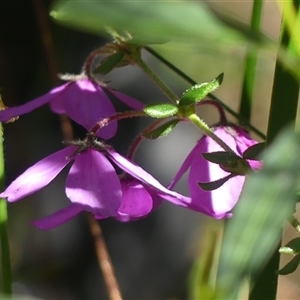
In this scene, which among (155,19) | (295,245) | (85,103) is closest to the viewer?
(155,19)

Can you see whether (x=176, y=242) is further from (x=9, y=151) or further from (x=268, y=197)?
(x=268, y=197)

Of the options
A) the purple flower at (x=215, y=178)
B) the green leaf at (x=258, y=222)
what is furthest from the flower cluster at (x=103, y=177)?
the green leaf at (x=258, y=222)

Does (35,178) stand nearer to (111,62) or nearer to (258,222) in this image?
(111,62)

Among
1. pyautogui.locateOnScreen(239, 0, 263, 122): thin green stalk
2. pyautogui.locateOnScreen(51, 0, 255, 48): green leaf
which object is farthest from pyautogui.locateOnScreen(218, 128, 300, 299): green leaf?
pyautogui.locateOnScreen(239, 0, 263, 122): thin green stalk

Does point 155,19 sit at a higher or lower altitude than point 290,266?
higher

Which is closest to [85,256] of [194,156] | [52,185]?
[52,185]

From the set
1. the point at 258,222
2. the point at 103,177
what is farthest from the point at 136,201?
the point at 258,222

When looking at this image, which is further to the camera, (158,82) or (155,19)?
(158,82)

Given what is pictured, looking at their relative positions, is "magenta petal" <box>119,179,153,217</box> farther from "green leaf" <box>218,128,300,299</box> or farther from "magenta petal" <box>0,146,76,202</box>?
"green leaf" <box>218,128,300,299</box>

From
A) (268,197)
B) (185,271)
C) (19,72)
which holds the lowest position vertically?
(185,271)
